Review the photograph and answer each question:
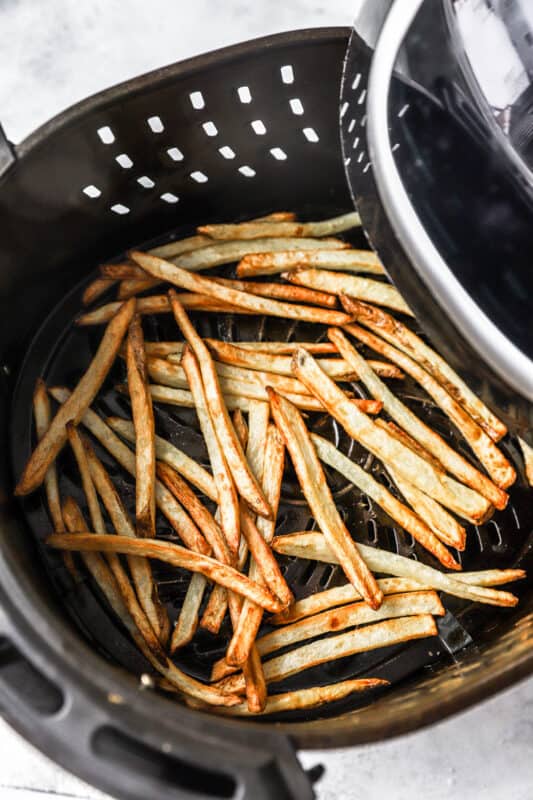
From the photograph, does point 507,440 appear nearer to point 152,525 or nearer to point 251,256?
point 251,256

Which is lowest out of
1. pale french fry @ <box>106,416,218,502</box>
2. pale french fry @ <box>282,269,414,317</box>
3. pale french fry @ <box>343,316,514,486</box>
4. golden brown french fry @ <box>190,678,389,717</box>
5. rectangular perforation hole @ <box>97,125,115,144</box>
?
golden brown french fry @ <box>190,678,389,717</box>

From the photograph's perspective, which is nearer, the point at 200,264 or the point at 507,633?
the point at 507,633

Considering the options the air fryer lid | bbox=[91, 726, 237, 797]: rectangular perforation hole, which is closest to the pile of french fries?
bbox=[91, 726, 237, 797]: rectangular perforation hole

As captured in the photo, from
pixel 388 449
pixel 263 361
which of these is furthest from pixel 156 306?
pixel 388 449

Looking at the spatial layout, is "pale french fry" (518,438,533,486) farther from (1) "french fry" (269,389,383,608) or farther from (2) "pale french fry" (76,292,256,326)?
(2) "pale french fry" (76,292,256,326)

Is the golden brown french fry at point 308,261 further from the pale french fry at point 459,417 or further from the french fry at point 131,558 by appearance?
the french fry at point 131,558

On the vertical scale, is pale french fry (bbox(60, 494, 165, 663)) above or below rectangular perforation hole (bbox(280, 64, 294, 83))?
below

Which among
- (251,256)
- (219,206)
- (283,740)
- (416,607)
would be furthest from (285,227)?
(283,740)
